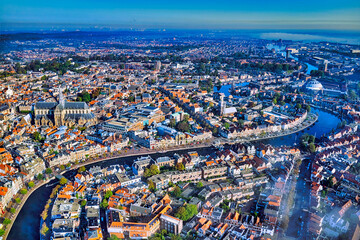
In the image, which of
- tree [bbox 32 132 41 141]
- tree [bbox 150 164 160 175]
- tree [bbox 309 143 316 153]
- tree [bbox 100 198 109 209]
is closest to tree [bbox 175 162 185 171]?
tree [bbox 150 164 160 175]

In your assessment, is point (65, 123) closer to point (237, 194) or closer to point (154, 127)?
point (154, 127)

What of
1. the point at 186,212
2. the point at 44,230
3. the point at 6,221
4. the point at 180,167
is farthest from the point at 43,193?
the point at 186,212

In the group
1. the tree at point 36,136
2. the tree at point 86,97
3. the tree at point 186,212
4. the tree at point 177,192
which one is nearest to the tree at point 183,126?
the tree at point 177,192

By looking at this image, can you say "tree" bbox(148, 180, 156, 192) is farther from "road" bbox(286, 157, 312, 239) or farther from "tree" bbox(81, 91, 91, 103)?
"tree" bbox(81, 91, 91, 103)

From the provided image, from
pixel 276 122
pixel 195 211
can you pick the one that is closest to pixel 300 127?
pixel 276 122

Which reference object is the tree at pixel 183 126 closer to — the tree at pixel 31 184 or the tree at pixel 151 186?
the tree at pixel 151 186

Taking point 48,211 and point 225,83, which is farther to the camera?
point 225,83
